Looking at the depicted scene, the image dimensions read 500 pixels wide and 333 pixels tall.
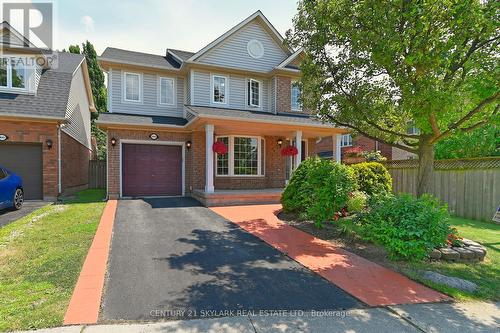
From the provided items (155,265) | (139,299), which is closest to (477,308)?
(139,299)

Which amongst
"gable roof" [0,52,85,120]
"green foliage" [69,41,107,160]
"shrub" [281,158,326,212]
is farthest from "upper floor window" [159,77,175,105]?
"green foliage" [69,41,107,160]

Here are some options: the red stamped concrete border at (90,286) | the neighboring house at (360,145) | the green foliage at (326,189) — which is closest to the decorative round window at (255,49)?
the neighboring house at (360,145)

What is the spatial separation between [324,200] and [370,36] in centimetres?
374

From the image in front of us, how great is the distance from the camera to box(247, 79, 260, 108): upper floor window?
566 inches

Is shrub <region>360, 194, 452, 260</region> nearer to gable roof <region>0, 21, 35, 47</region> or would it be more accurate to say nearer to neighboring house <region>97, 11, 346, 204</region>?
neighboring house <region>97, 11, 346, 204</region>

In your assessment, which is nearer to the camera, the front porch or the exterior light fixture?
the front porch

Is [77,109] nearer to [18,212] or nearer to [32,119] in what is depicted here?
[32,119]

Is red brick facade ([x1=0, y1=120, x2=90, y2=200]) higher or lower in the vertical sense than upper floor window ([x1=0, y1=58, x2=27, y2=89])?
lower

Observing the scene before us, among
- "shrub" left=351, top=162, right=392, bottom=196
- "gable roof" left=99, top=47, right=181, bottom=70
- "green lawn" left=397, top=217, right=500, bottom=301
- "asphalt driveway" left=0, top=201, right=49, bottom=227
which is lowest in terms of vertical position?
"green lawn" left=397, top=217, right=500, bottom=301

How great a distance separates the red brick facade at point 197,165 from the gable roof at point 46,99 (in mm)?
2495

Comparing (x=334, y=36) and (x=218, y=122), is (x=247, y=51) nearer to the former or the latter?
(x=218, y=122)

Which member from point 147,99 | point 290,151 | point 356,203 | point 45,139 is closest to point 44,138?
point 45,139

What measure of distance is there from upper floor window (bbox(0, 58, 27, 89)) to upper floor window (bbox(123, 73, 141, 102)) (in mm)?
3951

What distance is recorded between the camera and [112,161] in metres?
11.7
